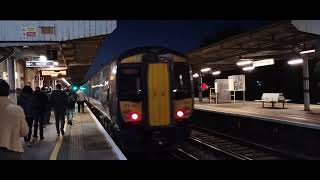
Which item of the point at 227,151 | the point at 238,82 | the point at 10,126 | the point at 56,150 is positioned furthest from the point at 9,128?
the point at 238,82

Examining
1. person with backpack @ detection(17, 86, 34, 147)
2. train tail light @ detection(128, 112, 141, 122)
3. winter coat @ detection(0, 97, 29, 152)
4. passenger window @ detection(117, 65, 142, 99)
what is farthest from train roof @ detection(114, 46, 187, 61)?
winter coat @ detection(0, 97, 29, 152)

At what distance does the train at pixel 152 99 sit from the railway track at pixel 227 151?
1456 mm

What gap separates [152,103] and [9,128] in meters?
6.89

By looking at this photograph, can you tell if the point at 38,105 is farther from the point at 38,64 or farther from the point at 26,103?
the point at 38,64

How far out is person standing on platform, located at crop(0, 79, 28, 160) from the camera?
16.3 feet

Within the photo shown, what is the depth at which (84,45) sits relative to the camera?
2005cm

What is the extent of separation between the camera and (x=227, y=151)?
13695mm

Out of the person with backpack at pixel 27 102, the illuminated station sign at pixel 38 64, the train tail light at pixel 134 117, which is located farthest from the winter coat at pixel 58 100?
the illuminated station sign at pixel 38 64

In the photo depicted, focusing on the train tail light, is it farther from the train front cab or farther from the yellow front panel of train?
the yellow front panel of train

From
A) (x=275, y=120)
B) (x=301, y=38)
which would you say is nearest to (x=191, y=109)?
(x=275, y=120)

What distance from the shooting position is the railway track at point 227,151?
501 inches

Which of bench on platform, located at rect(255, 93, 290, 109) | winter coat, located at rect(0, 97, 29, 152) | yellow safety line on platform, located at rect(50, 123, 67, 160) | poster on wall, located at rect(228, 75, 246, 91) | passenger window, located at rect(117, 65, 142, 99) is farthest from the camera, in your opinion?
poster on wall, located at rect(228, 75, 246, 91)

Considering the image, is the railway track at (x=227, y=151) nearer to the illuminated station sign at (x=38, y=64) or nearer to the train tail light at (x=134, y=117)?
the train tail light at (x=134, y=117)
